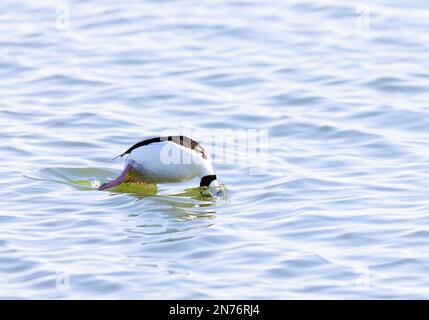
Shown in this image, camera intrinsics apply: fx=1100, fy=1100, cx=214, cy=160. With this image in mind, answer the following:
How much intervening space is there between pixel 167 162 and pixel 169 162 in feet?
0.07

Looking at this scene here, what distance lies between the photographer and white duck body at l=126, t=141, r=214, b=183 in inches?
458

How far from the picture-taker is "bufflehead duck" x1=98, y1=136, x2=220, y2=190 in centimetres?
1165

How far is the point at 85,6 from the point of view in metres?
21.7

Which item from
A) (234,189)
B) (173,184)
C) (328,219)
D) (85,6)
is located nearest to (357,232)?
(328,219)

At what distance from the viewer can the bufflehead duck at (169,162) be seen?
38.2 feet

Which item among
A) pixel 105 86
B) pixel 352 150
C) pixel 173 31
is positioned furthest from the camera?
pixel 173 31

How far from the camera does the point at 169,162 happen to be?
11.6 metres

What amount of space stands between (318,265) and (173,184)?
342 cm

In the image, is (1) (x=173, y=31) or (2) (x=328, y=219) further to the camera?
(1) (x=173, y=31)

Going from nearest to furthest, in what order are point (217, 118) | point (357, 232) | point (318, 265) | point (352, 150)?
point (318, 265), point (357, 232), point (352, 150), point (217, 118)

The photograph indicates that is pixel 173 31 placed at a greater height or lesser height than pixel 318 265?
greater

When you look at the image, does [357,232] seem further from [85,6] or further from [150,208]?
[85,6]

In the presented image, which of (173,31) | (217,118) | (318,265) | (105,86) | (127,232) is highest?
(173,31)

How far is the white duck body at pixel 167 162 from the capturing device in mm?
11641
